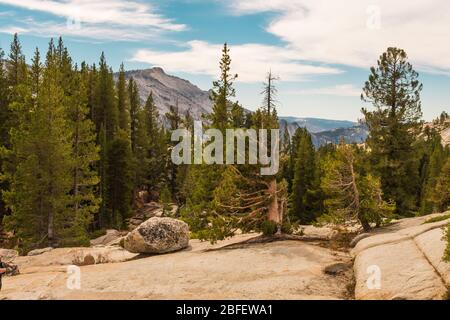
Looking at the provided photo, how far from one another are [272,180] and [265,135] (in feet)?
8.30

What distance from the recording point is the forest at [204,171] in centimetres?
2175

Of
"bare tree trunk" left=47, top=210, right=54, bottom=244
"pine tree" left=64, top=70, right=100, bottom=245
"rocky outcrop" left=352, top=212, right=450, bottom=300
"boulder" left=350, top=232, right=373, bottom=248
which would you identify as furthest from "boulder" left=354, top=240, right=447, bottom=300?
"pine tree" left=64, top=70, right=100, bottom=245

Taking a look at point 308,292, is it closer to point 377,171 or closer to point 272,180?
point 272,180

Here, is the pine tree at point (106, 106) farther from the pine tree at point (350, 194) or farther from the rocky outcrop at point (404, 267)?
the rocky outcrop at point (404, 267)

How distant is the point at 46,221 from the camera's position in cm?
3109

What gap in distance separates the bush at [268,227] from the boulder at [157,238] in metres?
4.29

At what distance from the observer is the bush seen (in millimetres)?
21750

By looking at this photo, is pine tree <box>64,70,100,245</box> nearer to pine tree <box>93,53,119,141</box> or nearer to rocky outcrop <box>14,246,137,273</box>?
rocky outcrop <box>14,246,137,273</box>

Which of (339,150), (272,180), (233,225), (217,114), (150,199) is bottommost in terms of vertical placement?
(150,199)

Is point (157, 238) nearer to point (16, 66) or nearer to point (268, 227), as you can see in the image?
point (268, 227)

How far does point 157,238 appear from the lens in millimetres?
21250

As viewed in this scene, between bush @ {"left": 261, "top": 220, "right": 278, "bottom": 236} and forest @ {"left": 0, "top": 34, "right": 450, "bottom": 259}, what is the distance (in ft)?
0.19
